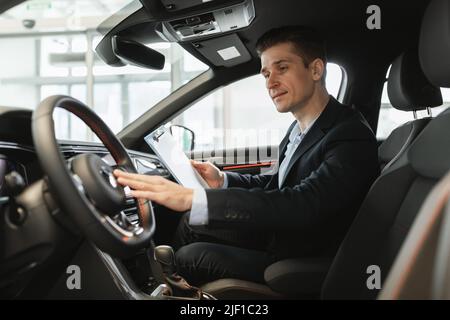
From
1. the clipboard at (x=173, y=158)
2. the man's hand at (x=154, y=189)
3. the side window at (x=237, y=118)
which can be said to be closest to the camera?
the man's hand at (x=154, y=189)

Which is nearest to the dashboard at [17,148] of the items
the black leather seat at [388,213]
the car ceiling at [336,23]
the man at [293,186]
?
the man at [293,186]

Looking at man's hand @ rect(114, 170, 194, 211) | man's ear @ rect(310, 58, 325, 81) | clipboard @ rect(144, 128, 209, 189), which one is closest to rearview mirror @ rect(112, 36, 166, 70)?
clipboard @ rect(144, 128, 209, 189)

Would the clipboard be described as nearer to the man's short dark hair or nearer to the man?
the man

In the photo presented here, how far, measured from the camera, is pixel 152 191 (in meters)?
0.92

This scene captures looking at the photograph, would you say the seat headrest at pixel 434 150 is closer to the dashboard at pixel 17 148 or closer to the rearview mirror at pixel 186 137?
the dashboard at pixel 17 148

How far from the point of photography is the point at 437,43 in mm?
1136

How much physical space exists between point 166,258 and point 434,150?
771 millimetres

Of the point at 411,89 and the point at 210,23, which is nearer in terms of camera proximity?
the point at 411,89

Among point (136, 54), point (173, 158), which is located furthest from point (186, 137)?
point (173, 158)

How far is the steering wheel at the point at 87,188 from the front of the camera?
0.76m

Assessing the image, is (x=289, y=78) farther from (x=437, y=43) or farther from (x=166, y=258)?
(x=166, y=258)

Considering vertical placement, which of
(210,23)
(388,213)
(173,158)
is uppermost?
(210,23)
